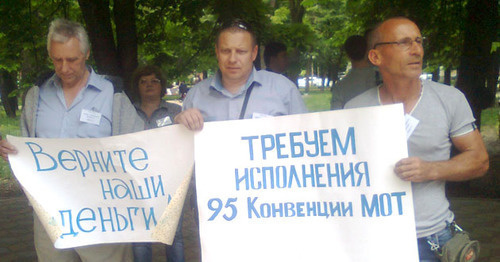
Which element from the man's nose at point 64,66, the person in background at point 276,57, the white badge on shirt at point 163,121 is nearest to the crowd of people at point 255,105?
the man's nose at point 64,66

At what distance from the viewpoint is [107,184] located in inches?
111

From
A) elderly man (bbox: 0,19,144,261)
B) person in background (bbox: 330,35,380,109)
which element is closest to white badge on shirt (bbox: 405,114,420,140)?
elderly man (bbox: 0,19,144,261)

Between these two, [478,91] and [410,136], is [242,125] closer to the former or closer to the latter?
[410,136]

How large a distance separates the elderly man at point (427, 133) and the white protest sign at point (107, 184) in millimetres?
1156

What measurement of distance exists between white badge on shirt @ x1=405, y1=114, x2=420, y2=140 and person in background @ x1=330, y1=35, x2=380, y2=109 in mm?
2281

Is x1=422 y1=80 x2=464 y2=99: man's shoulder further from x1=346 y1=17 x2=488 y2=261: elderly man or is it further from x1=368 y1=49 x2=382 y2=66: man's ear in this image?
x1=368 y1=49 x2=382 y2=66: man's ear

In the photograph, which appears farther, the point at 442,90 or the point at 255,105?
the point at 255,105

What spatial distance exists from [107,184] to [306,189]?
1.13 meters

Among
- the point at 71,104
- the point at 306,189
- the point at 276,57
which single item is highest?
the point at 276,57

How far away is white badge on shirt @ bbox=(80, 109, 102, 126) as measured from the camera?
8.80 ft

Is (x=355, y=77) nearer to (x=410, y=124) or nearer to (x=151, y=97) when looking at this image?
(x=151, y=97)

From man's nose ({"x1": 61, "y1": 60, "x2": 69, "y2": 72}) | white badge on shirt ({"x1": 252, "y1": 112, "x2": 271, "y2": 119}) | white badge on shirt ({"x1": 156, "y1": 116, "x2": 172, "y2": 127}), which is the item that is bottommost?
white badge on shirt ({"x1": 156, "y1": 116, "x2": 172, "y2": 127})

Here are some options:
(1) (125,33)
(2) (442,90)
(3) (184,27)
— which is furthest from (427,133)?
(3) (184,27)

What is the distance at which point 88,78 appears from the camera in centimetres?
278
